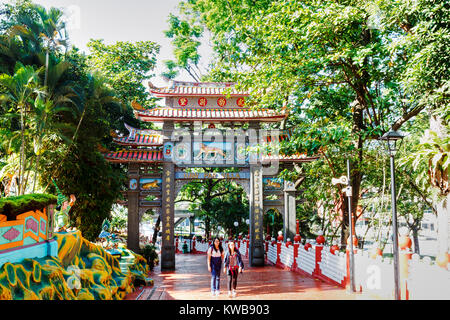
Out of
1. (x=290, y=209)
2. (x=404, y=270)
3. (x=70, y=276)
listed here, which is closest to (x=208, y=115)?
(x=290, y=209)

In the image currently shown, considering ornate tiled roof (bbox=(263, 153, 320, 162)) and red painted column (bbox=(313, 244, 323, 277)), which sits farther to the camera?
ornate tiled roof (bbox=(263, 153, 320, 162))

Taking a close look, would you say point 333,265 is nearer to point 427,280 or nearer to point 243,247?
point 427,280

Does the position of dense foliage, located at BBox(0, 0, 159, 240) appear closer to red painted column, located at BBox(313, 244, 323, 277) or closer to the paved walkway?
the paved walkway

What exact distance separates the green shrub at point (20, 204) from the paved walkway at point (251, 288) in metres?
3.41

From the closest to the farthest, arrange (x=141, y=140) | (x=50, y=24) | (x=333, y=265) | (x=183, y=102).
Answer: (x=333, y=265) → (x=50, y=24) → (x=141, y=140) → (x=183, y=102)

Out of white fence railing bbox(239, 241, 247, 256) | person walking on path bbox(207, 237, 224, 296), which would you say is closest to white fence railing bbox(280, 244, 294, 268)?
person walking on path bbox(207, 237, 224, 296)

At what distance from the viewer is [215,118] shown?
1473cm

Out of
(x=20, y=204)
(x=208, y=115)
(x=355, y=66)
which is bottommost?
(x=20, y=204)

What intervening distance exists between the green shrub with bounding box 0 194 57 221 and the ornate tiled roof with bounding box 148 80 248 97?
866 centimetres

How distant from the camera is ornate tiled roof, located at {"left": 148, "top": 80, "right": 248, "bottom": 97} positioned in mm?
15242

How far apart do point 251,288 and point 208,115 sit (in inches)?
288

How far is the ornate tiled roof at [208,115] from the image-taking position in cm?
1459

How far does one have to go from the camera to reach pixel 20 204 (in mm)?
6402

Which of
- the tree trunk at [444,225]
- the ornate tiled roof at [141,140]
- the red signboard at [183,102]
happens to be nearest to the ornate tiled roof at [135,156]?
the ornate tiled roof at [141,140]
